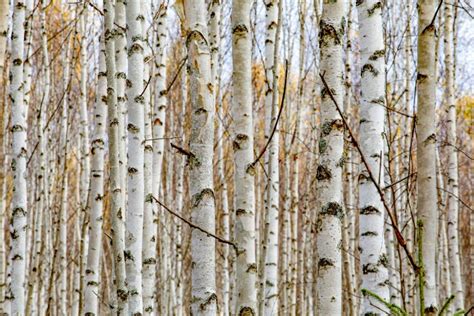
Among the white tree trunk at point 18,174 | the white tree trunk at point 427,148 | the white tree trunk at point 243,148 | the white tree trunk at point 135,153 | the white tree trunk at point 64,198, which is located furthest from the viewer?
the white tree trunk at point 64,198

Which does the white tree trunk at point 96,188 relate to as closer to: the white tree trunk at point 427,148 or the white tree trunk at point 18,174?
the white tree trunk at point 18,174

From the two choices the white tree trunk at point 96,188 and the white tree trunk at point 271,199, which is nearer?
the white tree trunk at point 96,188

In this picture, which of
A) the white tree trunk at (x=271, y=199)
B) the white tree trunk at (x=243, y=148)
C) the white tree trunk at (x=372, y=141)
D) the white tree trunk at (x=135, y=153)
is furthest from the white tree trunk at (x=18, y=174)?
the white tree trunk at (x=372, y=141)

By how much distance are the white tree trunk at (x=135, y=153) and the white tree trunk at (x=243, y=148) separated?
32.0 inches

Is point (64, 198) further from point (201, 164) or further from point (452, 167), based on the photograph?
point (201, 164)

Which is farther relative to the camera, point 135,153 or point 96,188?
point 96,188

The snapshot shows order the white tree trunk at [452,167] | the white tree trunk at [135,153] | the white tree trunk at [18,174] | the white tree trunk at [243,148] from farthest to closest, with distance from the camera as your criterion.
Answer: the white tree trunk at [452,167] < the white tree trunk at [18,174] < the white tree trunk at [135,153] < the white tree trunk at [243,148]

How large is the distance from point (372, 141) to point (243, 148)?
35.4 inches

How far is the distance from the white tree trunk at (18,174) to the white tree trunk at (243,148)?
1.97 m

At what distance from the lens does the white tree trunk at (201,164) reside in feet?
6.69

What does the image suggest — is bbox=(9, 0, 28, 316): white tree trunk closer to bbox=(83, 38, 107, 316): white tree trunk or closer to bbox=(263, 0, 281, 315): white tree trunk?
bbox=(83, 38, 107, 316): white tree trunk

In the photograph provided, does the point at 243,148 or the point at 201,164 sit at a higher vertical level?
the point at 243,148

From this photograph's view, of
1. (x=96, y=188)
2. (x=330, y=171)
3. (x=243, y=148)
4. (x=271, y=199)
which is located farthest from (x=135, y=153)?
(x=271, y=199)

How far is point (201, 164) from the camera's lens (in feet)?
6.83
